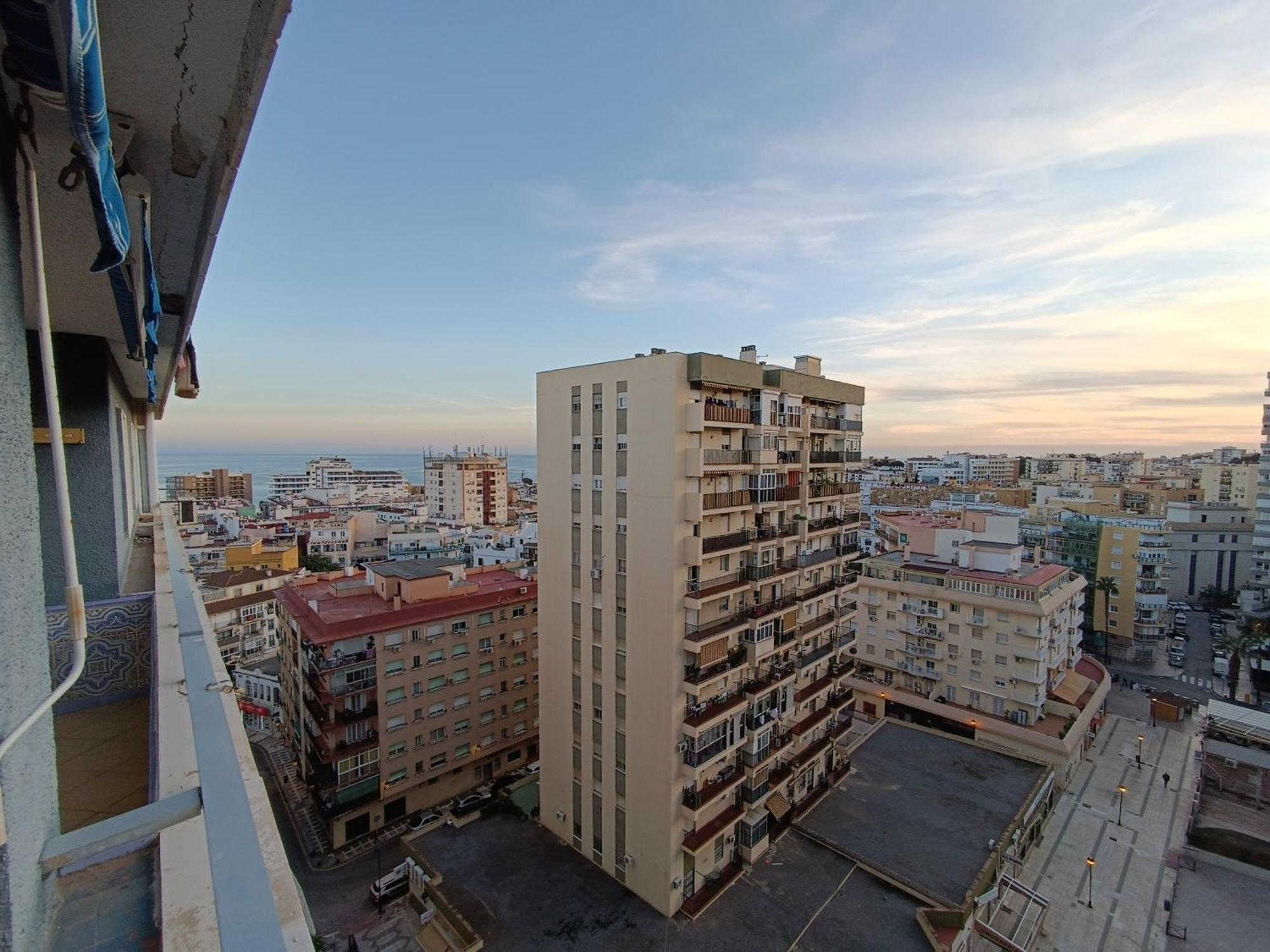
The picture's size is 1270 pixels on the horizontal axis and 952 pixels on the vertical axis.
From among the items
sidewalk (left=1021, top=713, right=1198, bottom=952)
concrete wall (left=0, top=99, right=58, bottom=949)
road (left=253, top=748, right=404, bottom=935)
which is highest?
concrete wall (left=0, top=99, right=58, bottom=949)

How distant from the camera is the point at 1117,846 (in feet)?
69.5

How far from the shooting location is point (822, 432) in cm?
2005

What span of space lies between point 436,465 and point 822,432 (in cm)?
7737

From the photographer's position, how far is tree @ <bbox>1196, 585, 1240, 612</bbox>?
1955 inches

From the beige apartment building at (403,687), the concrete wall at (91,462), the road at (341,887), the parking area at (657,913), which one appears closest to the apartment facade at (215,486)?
the beige apartment building at (403,687)

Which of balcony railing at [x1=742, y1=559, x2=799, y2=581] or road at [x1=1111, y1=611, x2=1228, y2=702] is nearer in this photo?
balcony railing at [x1=742, y1=559, x2=799, y2=581]

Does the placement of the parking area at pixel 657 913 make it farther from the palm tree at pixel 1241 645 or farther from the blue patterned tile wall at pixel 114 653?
the palm tree at pixel 1241 645

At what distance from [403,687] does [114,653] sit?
17.8m

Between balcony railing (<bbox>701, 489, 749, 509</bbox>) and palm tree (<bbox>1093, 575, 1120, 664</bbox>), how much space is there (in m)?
37.7

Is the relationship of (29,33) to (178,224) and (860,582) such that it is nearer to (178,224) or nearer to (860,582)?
(178,224)

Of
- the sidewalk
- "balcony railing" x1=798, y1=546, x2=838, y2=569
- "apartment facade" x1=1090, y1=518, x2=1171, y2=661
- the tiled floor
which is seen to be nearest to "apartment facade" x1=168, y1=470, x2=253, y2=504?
"balcony railing" x1=798, y1=546, x2=838, y2=569

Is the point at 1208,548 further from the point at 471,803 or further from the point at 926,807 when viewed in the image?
the point at 471,803

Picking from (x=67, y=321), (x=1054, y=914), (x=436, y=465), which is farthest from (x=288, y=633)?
(x=436, y=465)

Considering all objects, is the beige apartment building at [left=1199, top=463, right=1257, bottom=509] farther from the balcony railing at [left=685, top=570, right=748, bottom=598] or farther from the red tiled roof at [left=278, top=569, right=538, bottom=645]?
the red tiled roof at [left=278, top=569, right=538, bottom=645]
